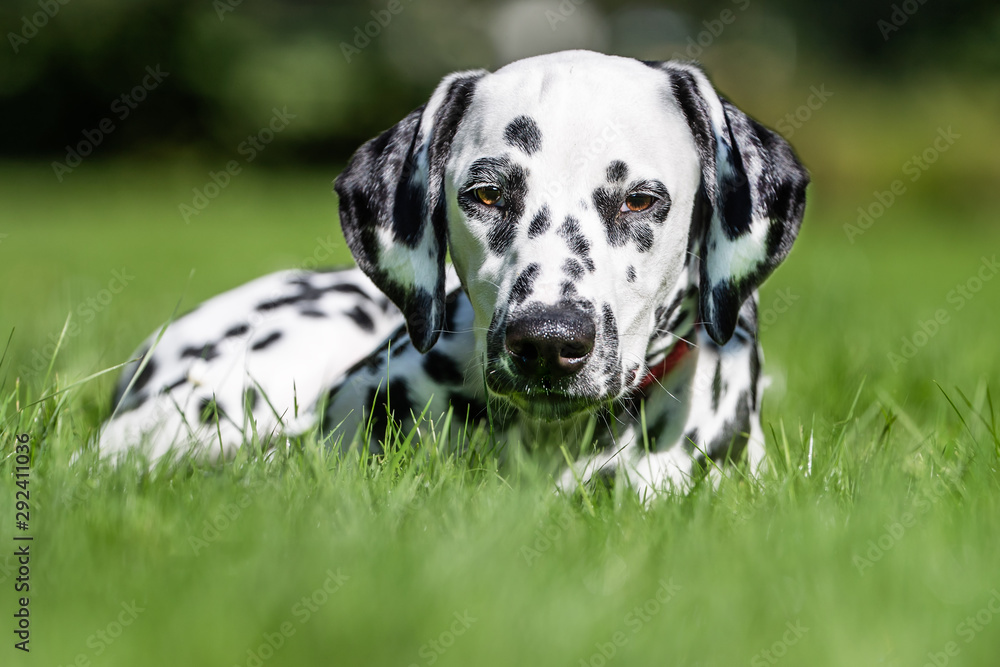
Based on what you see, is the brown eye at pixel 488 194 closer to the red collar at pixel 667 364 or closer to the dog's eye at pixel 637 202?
the dog's eye at pixel 637 202

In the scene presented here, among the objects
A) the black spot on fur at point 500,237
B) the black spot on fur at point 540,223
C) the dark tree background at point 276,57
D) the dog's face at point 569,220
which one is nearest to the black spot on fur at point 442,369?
the dog's face at point 569,220

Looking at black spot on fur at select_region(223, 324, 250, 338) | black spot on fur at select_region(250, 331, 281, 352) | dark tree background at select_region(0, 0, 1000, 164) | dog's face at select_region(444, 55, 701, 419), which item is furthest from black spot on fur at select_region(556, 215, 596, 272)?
dark tree background at select_region(0, 0, 1000, 164)

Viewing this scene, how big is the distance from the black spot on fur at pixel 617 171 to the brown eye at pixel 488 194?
0.31m

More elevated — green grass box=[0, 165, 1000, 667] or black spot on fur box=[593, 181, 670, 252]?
black spot on fur box=[593, 181, 670, 252]

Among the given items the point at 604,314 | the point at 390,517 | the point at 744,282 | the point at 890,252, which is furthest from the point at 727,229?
the point at 890,252

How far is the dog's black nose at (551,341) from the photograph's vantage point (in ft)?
7.82

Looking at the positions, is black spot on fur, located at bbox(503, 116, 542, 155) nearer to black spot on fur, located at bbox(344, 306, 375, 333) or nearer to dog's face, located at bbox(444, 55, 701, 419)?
dog's face, located at bbox(444, 55, 701, 419)

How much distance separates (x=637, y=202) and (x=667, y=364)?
551 mm

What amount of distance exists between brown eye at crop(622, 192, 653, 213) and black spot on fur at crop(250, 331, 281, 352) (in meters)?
1.67

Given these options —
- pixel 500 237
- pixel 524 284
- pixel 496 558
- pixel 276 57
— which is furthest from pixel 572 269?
pixel 276 57

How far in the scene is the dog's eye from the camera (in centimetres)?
266

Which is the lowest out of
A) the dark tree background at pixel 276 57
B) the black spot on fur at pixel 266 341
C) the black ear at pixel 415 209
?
the dark tree background at pixel 276 57

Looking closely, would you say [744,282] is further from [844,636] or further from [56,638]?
[56,638]

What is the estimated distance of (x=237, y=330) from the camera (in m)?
3.84
